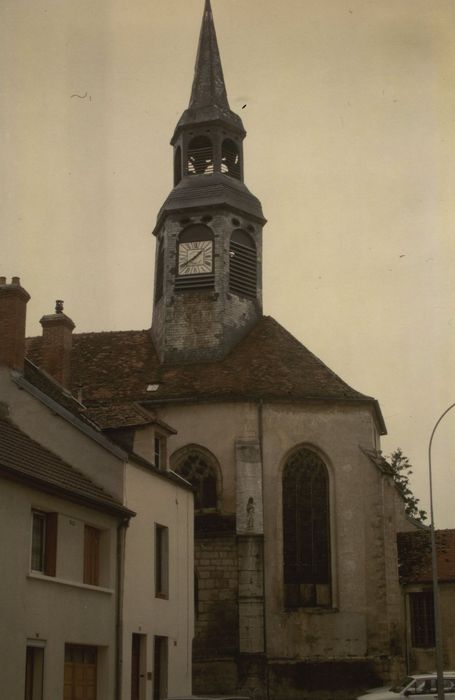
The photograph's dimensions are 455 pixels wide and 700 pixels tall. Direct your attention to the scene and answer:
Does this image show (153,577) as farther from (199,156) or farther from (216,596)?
(199,156)

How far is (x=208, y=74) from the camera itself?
4191cm

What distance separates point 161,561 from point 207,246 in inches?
625

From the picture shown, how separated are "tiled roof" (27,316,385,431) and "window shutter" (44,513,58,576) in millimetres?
12629

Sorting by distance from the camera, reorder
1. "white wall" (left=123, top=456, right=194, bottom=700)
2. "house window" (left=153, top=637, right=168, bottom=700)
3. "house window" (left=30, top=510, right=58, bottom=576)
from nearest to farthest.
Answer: "house window" (left=30, top=510, right=58, bottom=576) → "white wall" (left=123, top=456, right=194, bottom=700) → "house window" (left=153, top=637, right=168, bottom=700)

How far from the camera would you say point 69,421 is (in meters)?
22.0

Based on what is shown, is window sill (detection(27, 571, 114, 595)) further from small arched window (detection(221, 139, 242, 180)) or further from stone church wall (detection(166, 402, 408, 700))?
small arched window (detection(221, 139, 242, 180))

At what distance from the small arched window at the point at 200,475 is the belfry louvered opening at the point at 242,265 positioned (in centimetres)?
706

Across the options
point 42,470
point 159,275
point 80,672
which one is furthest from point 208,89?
point 80,672

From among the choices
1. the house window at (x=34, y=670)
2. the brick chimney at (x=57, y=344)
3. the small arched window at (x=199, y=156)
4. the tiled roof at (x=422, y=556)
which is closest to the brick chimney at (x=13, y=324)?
the house window at (x=34, y=670)

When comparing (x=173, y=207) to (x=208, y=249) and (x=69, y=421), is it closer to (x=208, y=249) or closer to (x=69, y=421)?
(x=208, y=249)

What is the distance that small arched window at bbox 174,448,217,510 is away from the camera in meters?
32.4

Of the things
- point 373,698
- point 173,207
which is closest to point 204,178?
point 173,207

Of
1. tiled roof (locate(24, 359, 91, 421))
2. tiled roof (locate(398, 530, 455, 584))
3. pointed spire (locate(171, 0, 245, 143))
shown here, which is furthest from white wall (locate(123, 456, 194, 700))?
pointed spire (locate(171, 0, 245, 143))

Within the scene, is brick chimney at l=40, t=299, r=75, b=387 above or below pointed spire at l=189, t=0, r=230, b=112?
below
